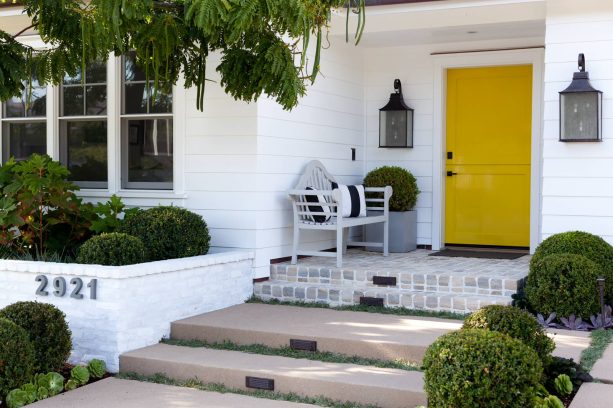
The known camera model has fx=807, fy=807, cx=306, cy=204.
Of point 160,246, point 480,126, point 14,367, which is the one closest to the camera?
point 14,367

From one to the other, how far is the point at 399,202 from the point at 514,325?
4.31 metres

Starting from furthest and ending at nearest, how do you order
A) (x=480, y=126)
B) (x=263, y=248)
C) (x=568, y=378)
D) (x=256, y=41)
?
(x=480, y=126)
(x=263, y=248)
(x=256, y=41)
(x=568, y=378)

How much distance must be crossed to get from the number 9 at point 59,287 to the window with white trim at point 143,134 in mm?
1942

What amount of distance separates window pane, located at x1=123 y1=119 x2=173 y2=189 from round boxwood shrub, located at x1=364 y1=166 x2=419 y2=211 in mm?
2400

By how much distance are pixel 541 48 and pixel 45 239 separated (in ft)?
17.8

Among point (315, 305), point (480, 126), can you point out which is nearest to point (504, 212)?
point (480, 126)

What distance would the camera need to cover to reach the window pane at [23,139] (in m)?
8.58

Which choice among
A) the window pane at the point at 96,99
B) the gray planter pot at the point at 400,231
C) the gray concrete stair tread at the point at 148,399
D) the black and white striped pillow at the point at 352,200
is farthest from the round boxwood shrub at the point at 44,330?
the gray planter pot at the point at 400,231

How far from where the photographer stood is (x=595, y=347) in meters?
5.67

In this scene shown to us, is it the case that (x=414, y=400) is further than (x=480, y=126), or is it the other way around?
(x=480, y=126)

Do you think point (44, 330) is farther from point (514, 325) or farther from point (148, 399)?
point (514, 325)

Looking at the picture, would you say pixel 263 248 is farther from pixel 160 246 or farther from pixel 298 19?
pixel 298 19

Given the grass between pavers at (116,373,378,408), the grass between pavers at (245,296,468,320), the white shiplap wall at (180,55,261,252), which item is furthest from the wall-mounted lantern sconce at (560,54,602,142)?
the grass between pavers at (116,373,378,408)

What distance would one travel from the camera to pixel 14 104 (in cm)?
871
